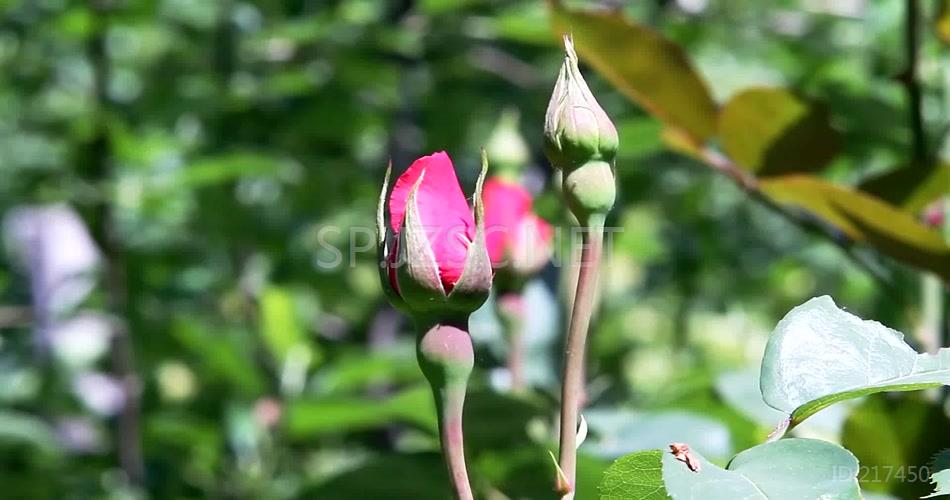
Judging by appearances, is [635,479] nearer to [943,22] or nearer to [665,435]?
[665,435]

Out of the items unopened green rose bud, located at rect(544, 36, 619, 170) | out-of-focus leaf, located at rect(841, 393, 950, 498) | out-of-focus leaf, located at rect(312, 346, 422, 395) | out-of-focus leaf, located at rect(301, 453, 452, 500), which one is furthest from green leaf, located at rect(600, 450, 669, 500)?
out-of-focus leaf, located at rect(312, 346, 422, 395)

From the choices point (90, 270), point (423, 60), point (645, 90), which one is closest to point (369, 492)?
point (645, 90)

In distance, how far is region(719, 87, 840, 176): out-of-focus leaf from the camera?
2.35 feet

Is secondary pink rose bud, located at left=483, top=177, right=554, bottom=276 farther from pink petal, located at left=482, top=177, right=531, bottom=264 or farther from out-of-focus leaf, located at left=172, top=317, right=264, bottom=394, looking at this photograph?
out-of-focus leaf, located at left=172, top=317, right=264, bottom=394

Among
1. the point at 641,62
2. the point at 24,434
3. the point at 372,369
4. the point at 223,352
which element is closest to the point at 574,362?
the point at 641,62

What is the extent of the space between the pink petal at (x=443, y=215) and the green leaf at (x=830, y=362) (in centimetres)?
12

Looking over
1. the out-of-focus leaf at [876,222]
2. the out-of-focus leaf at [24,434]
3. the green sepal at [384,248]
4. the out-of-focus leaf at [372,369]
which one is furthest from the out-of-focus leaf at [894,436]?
the out-of-focus leaf at [24,434]

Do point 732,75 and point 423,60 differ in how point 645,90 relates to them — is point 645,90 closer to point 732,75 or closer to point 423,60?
point 732,75

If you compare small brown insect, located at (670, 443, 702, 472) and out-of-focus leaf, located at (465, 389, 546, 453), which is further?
out-of-focus leaf, located at (465, 389, 546, 453)

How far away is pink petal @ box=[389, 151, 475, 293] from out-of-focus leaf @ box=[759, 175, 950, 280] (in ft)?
0.99

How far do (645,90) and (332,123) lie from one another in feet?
2.58

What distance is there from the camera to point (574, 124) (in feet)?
1.33

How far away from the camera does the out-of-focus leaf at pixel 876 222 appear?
0.60 m

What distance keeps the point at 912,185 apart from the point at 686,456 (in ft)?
1.55
